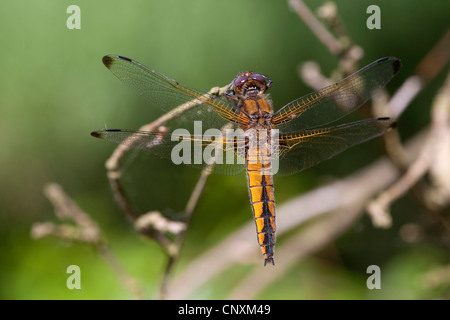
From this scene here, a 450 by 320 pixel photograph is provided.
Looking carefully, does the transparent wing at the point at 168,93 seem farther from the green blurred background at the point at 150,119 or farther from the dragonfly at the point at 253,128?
the green blurred background at the point at 150,119

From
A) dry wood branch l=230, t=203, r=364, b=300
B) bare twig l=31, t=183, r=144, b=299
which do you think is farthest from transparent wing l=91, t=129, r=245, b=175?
dry wood branch l=230, t=203, r=364, b=300

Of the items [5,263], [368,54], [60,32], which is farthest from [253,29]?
[5,263]

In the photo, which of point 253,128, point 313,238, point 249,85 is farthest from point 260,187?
point 313,238

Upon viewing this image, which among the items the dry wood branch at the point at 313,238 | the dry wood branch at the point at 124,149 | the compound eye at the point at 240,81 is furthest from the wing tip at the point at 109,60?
the dry wood branch at the point at 313,238

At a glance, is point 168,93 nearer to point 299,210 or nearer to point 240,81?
point 240,81
